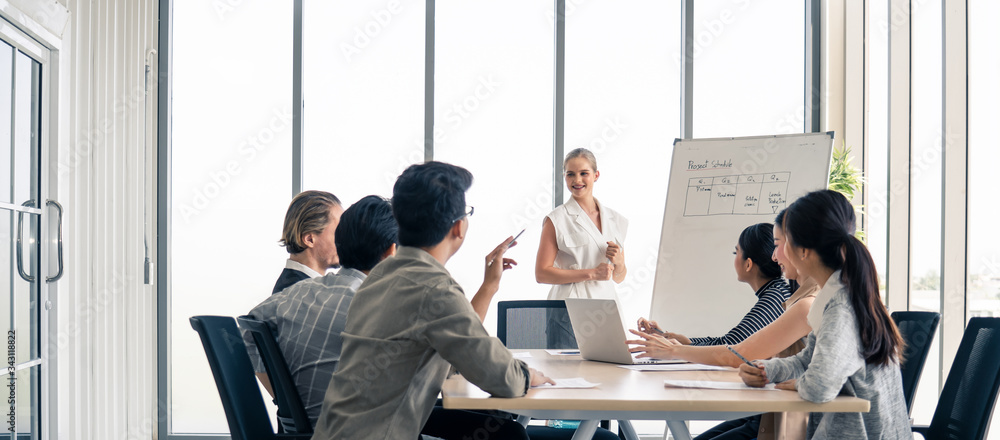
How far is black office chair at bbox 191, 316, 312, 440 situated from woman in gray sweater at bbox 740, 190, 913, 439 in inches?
44.7

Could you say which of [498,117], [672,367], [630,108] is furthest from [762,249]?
[498,117]

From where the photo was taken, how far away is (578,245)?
3674mm

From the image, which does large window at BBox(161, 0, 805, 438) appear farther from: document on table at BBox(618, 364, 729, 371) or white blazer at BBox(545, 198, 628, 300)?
document on table at BBox(618, 364, 729, 371)

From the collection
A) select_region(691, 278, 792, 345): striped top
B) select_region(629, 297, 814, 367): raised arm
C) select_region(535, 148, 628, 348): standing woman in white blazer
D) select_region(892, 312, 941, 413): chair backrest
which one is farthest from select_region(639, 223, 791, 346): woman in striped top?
select_region(535, 148, 628, 348): standing woman in white blazer

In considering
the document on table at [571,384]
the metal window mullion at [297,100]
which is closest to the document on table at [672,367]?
the document on table at [571,384]

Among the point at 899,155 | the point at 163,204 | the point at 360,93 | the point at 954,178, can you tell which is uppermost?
the point at 360,93

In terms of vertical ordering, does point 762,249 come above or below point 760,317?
above

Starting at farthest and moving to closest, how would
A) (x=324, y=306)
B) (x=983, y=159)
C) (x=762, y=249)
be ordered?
1. (x=983, y=159)
2. (x=762, y=249)
3. (x=324, y=306)

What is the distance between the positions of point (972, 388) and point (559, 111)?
9.79 ft

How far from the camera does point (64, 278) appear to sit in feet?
11.1

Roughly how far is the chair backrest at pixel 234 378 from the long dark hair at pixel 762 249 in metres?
1.66

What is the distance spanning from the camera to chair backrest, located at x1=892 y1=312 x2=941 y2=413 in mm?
2367

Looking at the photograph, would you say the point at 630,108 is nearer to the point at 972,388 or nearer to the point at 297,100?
A: the point at 297,100

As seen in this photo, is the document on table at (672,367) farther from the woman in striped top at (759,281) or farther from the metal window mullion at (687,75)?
the metal window mullion at (687,75)
